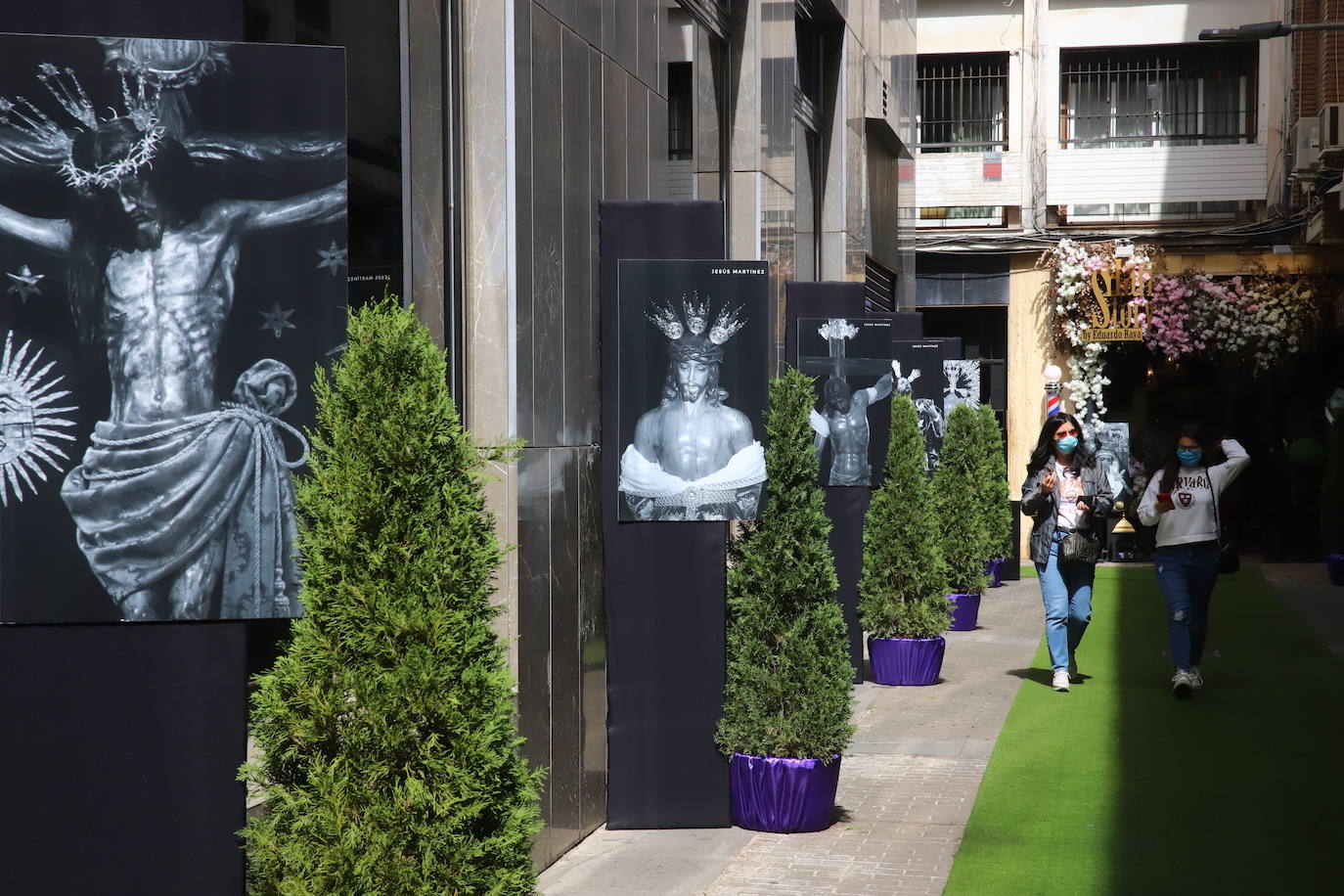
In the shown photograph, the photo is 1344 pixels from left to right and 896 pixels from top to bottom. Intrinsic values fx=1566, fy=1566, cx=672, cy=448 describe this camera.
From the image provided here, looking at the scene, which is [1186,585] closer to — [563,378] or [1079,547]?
[1079,547]

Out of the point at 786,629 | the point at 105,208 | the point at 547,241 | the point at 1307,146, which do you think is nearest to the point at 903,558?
the point at 786,629

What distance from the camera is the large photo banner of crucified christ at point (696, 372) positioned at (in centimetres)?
804

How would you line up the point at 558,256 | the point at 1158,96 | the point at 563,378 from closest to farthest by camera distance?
the point at 558,256, the point at 563,378, the point at 1158,96

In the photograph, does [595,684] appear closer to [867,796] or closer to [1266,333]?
[867,796]

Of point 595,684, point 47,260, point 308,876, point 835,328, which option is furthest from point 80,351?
point 835,328

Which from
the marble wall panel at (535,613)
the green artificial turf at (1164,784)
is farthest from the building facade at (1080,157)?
the marble wall panel at (535,613)

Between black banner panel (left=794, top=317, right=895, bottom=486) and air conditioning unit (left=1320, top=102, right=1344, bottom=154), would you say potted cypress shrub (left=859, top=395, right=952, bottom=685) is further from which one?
air conditioning unit (left=1320, top=102, right=1344, bottom=154)

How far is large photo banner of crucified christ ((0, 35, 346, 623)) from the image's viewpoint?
4234 mm

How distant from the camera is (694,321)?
8.07 m

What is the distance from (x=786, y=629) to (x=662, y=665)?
0.69m

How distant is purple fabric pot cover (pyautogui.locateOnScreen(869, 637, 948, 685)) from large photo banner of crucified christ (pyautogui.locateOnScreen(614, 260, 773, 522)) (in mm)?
5305

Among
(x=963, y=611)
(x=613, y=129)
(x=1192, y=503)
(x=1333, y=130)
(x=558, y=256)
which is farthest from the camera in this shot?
(x=1333, y=130)

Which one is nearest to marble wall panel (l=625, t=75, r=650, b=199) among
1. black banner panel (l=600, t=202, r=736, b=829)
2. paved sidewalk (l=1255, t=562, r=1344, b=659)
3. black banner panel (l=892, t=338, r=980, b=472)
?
black banner panel (l=600, t=202, r=736, b=829)

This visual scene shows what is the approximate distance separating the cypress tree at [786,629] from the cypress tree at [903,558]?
178 inches
